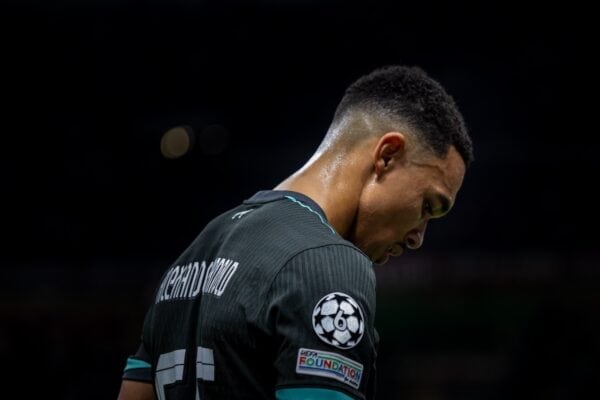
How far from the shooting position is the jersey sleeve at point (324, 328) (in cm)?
126

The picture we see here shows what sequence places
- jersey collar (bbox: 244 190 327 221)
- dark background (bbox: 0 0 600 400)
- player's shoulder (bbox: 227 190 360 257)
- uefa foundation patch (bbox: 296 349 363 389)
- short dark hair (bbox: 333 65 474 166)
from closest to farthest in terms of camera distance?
uefa foundation patch (bbox: 296 349 363 389)
player's shoulder (bbox: 227 190 360 257)
jersey collar (bbox: 244 190 327 221)
short dark hair (bbox: 333 65 474 166)
dark background (bbox: 0 0 600 400)

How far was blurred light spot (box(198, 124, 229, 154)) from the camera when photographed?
11586 mm

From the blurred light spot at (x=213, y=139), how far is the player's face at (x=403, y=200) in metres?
9.85

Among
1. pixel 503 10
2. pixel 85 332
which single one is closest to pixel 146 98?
pixel 85 332

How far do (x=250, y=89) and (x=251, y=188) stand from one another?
74.6 inches

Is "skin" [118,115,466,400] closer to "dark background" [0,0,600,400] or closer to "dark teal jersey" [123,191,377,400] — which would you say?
"dark teal jersey" [123,191,377,400]

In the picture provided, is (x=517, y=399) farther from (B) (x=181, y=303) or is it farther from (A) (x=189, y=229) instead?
(A) (x=189, y=229)

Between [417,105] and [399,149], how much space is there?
0.09m

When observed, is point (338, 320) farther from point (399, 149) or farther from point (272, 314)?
point (399, 149)

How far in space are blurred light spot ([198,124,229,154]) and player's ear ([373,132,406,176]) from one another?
9.92m

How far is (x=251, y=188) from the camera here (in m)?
12.3

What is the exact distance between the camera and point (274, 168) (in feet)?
Answer: 40.7

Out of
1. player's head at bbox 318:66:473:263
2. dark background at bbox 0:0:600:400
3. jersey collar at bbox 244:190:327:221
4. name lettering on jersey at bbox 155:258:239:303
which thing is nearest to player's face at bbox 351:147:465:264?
player's head at bbox 318:66:473:263

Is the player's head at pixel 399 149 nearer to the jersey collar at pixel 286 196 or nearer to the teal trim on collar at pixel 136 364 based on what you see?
the jersey collar at pixel 286 196
